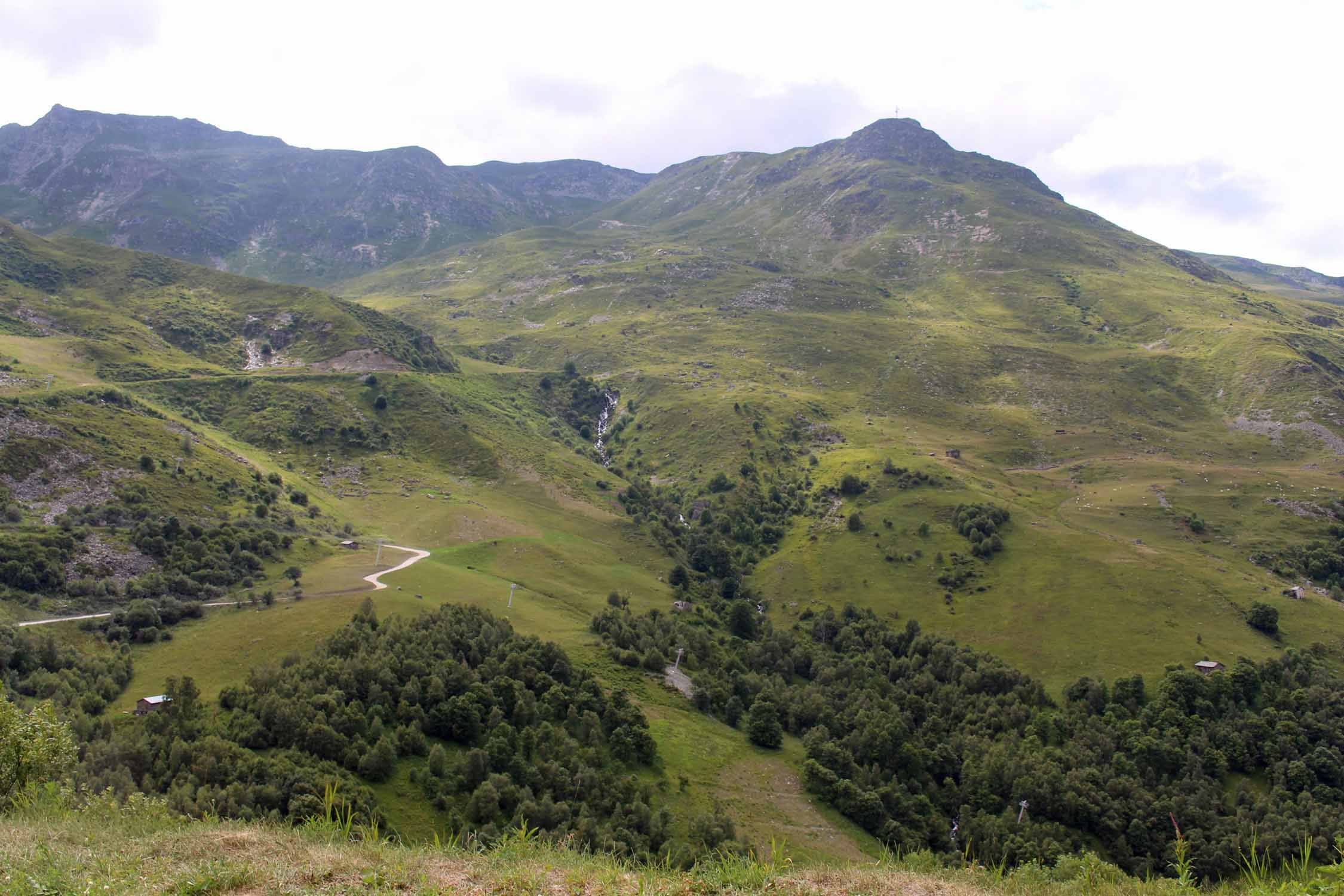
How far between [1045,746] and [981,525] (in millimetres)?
65605

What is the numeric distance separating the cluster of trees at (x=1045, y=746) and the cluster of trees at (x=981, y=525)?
34.5m

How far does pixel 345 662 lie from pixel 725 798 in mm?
48754

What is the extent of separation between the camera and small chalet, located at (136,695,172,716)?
216 ft

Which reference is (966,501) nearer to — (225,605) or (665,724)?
(665,724)

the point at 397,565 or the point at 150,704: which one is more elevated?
the point at 397,565

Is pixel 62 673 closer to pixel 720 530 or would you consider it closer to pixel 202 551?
pixel 202 551

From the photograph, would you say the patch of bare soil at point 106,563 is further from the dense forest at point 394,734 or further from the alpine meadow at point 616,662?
the dense forest at point 394,734

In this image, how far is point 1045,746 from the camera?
105500 mm

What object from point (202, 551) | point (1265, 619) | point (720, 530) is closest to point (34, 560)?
point (202, 551)

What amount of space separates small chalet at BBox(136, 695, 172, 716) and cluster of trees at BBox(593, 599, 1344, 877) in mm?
60996

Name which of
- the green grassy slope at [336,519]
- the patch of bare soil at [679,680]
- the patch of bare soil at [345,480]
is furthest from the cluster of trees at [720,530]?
the patch of bare soil at [345,480]

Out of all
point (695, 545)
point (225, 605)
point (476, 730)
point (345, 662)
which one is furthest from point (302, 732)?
point (695, 545)

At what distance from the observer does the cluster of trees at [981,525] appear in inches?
6186

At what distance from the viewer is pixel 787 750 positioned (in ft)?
346
